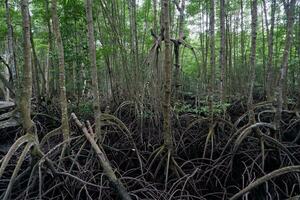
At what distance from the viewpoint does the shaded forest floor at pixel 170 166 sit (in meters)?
Result: 2.96

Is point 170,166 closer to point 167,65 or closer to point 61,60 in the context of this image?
point 167,65

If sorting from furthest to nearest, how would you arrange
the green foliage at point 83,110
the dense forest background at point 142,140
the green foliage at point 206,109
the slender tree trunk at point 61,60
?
the green foliage at point 83,110 → the green foliage at point 206,109 → the slender tree trunk at point 61,60 → the dense forest background at point 142,140

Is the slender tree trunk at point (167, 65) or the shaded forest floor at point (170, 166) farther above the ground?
the slender tree trunk at point (167, 65)

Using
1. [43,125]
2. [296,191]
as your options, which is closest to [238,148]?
[296,191]

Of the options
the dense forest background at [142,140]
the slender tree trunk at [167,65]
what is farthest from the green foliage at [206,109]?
the slender tree trunk at [167,65]

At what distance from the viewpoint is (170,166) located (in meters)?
3.34

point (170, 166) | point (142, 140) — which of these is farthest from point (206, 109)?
point (170, 166)

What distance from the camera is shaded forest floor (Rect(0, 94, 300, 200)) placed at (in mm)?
2963

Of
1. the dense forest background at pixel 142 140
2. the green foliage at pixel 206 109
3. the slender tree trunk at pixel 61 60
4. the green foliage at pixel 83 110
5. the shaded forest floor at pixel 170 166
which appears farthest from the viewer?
the green foliage at pixel 83 110

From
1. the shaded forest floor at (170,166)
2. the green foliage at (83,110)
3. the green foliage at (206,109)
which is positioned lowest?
the shaded forest floor at (170,166)

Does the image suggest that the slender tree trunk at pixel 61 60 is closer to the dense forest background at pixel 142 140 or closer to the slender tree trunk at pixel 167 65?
the dense forest background at pixel 142 140

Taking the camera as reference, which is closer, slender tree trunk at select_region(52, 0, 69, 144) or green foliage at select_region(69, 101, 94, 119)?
slender tree trunk at select_region(52, 0, 69, 144)

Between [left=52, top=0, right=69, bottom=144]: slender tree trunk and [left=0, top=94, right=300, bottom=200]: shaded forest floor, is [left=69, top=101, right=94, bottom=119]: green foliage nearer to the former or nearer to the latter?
[left=0, top=94, right=300, bottom=200]: shaded forest floor

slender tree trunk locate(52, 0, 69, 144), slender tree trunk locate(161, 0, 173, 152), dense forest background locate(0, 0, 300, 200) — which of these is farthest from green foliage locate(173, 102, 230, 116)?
slender tree trunk locate(52, 0, 69, 144)
